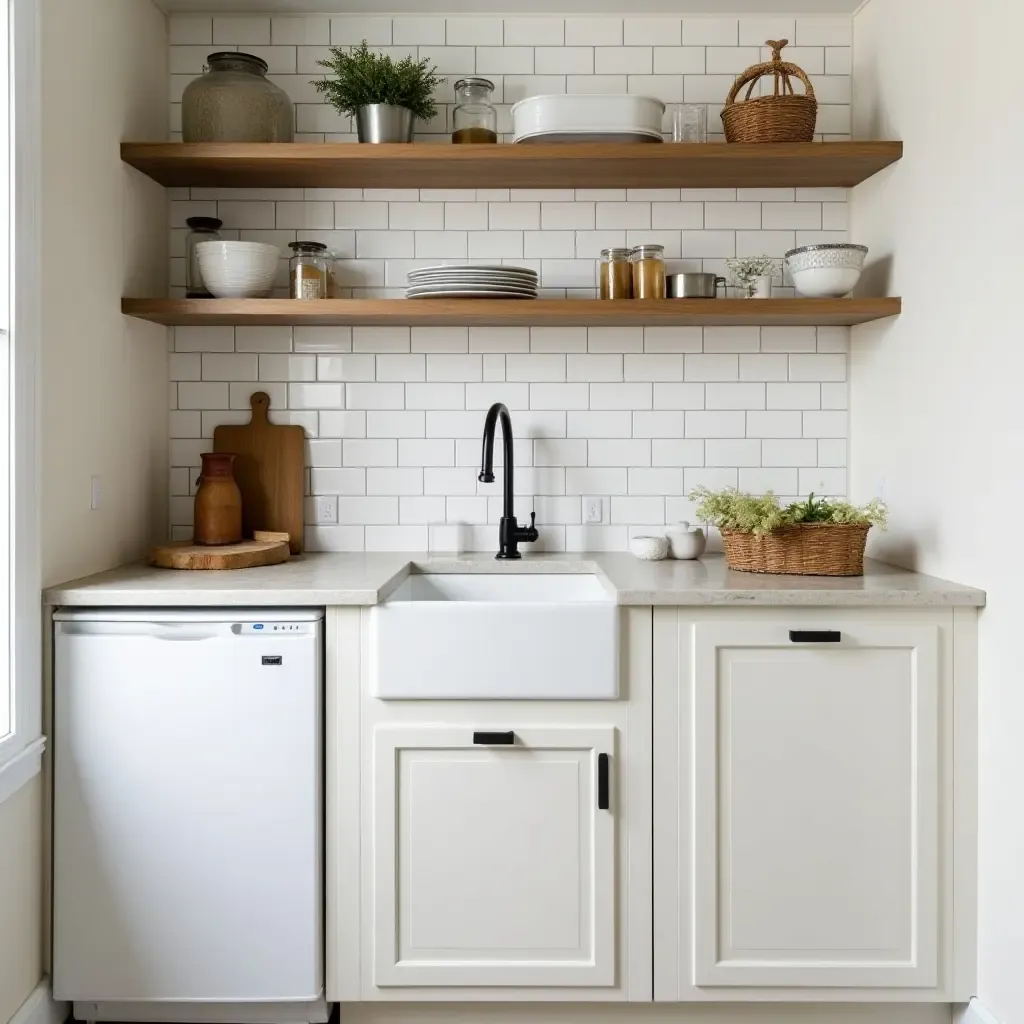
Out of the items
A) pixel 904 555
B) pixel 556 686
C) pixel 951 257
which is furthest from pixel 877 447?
pixel 556 686

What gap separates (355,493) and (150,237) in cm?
94

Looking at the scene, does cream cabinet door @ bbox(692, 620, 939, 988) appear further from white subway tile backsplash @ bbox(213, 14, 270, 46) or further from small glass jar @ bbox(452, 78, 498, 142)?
white subway tile backsplash @ bbox(213, 14, 270, 46)

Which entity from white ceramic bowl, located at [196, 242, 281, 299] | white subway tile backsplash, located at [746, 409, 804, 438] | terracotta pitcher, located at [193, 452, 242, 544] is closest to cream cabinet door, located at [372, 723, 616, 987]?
terracotta pitcher, located at [193, 452, 242, 544]

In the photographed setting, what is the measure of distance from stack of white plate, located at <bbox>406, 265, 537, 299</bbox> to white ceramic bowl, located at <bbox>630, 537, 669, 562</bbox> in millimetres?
760

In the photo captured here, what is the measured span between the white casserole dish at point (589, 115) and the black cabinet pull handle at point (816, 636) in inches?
54.8

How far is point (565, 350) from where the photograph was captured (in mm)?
2857

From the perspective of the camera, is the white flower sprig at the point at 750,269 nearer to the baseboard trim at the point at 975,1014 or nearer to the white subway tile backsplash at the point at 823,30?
the white subway tile backsplash at the point at 823,30

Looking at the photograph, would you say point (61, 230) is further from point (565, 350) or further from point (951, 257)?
point (951, 257)

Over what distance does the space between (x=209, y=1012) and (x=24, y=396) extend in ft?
4.68

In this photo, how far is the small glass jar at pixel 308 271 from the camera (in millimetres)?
2623

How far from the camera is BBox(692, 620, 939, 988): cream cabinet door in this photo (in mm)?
2092

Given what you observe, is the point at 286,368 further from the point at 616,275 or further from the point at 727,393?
the point at 727,393

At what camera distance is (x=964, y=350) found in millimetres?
2150

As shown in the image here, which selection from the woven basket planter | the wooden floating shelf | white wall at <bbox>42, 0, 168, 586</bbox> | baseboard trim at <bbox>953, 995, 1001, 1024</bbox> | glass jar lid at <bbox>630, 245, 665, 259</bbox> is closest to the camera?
baseboard trim at <bbox>953, 995, 1001, 1024</bbox>
